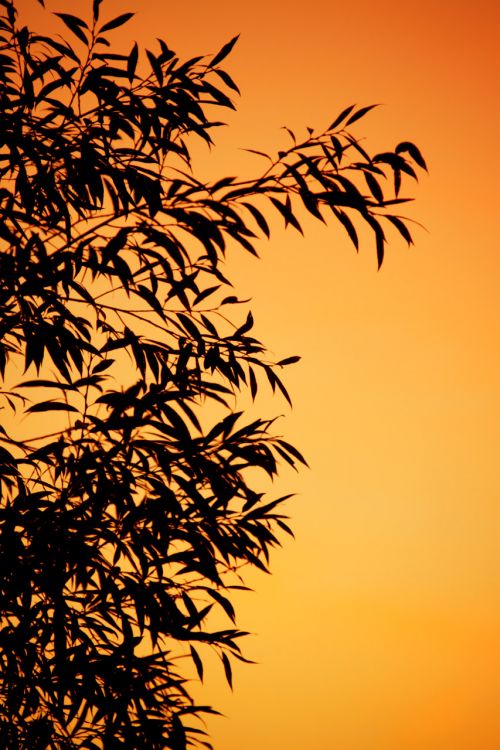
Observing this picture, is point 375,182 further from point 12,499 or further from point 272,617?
point 272,617

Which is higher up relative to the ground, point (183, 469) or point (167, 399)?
point (167, 399)

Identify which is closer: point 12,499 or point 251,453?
point 12,499

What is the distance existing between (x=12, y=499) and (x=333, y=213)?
1320 mm

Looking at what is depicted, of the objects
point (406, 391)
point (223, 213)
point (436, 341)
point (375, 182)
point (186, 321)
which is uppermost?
point (436, 341)

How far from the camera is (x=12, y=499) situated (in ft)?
8.29

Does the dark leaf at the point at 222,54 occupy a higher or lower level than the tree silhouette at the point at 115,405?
higher

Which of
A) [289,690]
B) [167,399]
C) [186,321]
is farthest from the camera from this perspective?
[289,690]

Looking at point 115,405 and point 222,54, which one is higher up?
point 222,54

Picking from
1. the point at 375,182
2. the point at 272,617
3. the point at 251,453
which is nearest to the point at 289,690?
the point at 272,617

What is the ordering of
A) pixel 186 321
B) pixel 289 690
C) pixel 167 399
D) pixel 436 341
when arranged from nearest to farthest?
pixel 167 399 < pixel 186 321 < pixel 289 690 < pixel 436 341

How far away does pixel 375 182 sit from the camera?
2.55 metres

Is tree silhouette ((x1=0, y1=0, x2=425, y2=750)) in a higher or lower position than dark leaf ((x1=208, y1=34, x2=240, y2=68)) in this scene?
lower

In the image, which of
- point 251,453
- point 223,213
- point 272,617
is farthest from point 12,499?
point 272,617

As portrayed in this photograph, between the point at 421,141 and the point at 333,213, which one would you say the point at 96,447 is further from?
the point at 421,141
